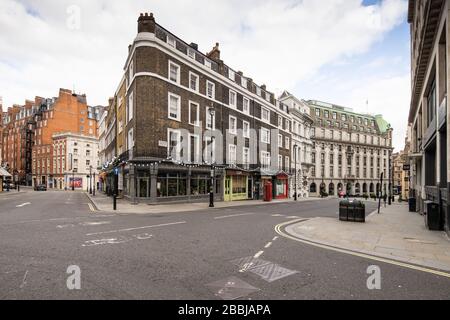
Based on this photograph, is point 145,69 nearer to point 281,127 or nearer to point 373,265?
point 373,265

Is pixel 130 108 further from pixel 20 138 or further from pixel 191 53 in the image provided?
pixel 20 138

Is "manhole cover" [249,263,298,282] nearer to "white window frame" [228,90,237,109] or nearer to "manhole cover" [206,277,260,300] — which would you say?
"manhole cover" [206,277,260,300]

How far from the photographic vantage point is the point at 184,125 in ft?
79.2

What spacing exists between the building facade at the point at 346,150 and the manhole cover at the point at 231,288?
195ft

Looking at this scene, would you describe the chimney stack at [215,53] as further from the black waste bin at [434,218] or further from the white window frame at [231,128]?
the black waste bin at [434,218]

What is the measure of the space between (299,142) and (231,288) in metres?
44.4

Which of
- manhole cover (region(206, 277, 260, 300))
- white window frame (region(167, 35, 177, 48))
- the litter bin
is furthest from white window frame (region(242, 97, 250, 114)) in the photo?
manhole cover (region(206, 277, 260, 300))

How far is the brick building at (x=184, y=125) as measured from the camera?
2142 cm

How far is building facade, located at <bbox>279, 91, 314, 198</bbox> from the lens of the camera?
44.5 m

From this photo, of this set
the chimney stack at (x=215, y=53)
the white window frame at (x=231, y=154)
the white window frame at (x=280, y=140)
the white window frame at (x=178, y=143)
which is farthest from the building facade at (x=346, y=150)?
the white window frame at (x=178, y=143)

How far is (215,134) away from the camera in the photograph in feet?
90.4

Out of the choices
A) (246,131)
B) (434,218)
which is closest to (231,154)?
(246,131)
